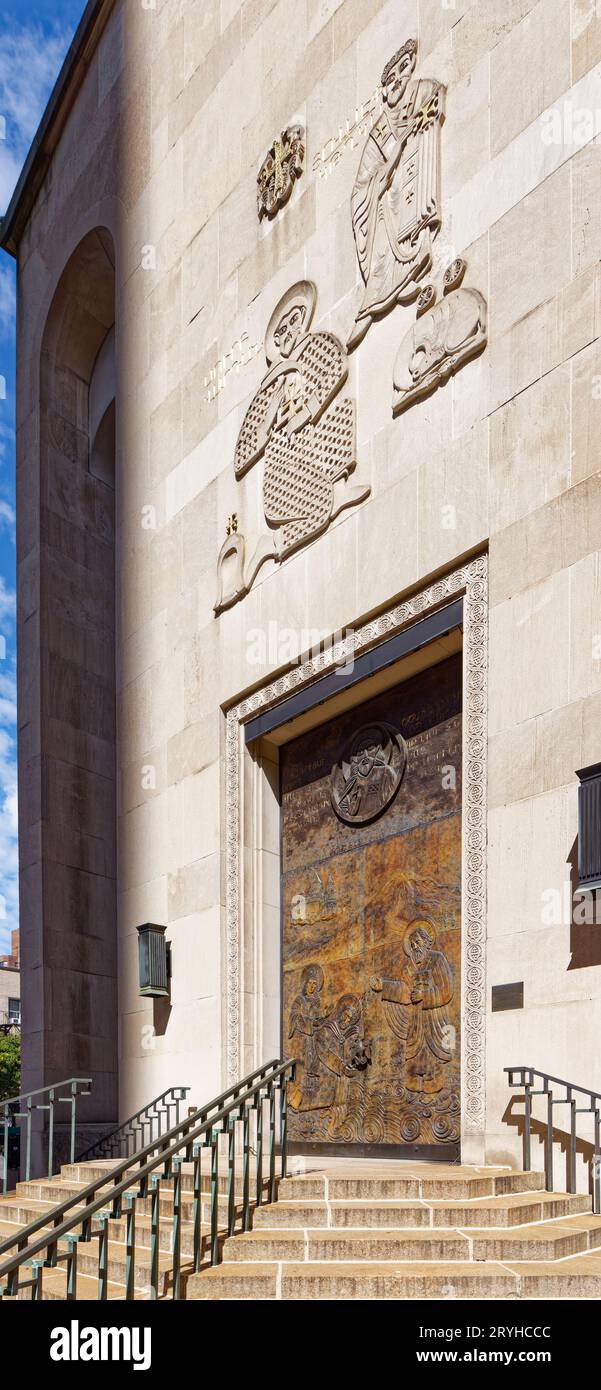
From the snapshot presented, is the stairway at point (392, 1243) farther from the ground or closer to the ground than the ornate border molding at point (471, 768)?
closer to the ground

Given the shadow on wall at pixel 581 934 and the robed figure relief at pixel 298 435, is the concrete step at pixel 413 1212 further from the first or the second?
the robed figure relief at pixel 298 435

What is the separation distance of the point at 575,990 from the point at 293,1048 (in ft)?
14.5

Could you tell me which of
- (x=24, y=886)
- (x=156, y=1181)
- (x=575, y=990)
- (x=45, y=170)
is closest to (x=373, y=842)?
(x=575, y=990)

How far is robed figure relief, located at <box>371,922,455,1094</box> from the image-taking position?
9648 millimetres

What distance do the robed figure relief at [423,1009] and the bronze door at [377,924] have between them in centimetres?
1

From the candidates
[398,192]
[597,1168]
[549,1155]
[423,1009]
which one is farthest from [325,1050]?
[398,192]

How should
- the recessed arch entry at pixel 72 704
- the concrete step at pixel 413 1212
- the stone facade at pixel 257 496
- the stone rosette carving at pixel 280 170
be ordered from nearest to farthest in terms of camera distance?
the concrete step at pixel 413 1212 → the stone facade at pixel 257 496 → the stone rosette carving at pixel 280 170 → the recessed arch entry at pixel 72 704

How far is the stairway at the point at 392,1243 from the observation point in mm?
5852

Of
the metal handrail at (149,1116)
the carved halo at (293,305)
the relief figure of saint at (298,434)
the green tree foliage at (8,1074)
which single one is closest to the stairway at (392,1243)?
the metal handrail at (149,1116)

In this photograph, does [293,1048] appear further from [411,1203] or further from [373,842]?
[411,1203]

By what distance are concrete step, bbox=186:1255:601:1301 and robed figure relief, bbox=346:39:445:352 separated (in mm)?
7546

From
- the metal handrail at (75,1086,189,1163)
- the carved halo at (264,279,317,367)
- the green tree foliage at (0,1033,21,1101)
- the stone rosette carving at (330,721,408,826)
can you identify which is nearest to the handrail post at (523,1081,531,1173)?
the stone rosette carving at (330,721,408,826)

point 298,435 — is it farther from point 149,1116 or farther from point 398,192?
point 149,1116

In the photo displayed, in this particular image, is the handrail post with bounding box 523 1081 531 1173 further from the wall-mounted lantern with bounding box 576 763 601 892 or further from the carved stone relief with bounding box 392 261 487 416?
the carved stone relief with bounding box 392 261 487 416
